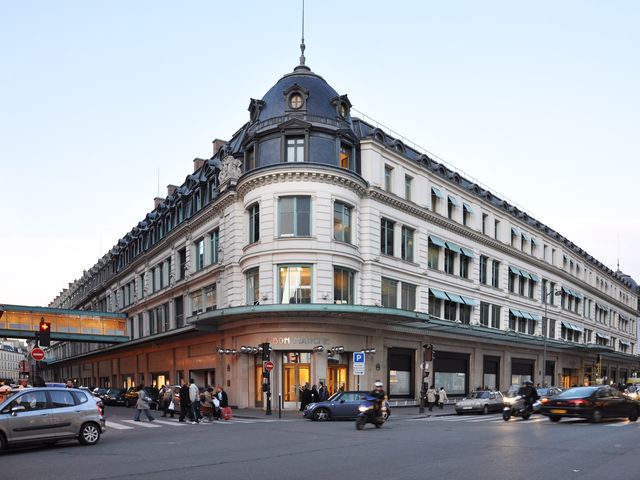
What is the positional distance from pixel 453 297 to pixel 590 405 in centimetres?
2149

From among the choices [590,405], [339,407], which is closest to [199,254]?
[339,407]

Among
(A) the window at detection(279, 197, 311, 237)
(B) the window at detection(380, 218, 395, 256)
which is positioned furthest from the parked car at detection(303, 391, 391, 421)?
(B) the window at detection(380, 218, 395, 256)

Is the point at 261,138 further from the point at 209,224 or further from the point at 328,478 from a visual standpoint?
the point at 328,478

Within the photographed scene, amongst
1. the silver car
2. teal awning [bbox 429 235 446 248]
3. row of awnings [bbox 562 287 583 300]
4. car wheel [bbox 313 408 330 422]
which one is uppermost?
teal awning [bbox 429 235 446 248]

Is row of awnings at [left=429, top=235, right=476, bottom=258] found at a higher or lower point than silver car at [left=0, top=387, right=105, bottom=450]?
higher

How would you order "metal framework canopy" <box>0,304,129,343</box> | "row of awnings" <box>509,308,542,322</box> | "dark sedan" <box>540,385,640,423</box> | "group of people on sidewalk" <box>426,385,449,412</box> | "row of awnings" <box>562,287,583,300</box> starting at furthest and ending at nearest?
"row of awnings" <box>562,287,583,300</box> → "metal framework canopy" <box>0,304,129,343</box> → "row of awnings" <box>509,308,542,322</box> → "group of people on sidewalk" <box>426,385,449,412</box> → "dark sedan" <box>540,385,640,423</box>

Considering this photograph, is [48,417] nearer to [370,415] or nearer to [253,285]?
[370,415]

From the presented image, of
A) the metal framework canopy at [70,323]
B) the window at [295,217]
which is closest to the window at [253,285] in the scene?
the window at [295,217]

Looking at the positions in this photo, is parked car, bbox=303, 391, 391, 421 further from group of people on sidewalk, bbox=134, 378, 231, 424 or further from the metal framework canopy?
the metal framework canopy

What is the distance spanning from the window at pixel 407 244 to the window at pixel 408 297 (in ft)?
5.56

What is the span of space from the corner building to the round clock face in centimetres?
8

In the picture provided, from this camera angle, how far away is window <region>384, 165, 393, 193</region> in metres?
37.9

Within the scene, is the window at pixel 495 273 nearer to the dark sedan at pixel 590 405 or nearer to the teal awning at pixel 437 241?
the teal awning at pixel 437 241

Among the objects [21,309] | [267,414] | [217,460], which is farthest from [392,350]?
[21,309]
